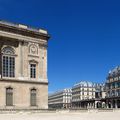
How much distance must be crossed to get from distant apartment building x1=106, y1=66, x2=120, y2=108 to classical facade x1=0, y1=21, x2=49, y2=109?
54.7 meters

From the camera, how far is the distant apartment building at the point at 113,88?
96900 mm

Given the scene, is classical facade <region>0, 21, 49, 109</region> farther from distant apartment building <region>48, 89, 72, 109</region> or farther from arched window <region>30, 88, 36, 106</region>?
distant apartment building <region>48, 89, 72, 109</region>

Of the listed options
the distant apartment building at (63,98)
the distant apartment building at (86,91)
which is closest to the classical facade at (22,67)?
the distant apartment building at (86,91)

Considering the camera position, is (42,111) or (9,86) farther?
(9,86)

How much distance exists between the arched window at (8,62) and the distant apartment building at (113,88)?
5900cm

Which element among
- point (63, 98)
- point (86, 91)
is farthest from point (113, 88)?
point (63, 98)

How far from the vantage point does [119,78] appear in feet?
325

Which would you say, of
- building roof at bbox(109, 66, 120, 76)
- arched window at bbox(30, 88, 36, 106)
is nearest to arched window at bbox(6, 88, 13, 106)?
arched window at bbox(30, 88, 36, 106)

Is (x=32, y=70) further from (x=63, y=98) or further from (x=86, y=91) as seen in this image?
(x=63, y=98)

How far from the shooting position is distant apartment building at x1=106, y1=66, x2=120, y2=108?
3815 inches

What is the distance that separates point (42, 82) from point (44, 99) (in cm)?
266

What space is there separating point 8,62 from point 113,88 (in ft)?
216

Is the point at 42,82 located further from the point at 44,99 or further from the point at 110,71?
the point at 110,71

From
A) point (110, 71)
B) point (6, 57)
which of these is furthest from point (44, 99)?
point (110, 71)
